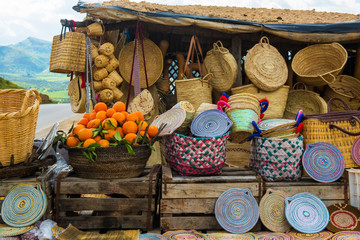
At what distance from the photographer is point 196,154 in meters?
2.40

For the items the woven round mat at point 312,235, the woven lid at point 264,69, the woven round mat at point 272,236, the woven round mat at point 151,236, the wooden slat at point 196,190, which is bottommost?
the woven round mat at point 151,236

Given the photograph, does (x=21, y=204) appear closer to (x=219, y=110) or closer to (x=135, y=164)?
(x=135, y=164)

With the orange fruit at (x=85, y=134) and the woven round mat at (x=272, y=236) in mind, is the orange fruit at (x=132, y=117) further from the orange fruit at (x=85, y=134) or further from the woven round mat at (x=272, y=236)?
the woven round mat at (x=272, y=236)

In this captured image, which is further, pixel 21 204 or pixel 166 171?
pixel 166 171

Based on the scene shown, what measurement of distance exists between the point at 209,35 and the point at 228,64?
0.62 meters

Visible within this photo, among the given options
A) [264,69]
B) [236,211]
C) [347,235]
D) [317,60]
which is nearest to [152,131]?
[236,211]

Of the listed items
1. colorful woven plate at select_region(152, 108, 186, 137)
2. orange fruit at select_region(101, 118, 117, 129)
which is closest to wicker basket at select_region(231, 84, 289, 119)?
colorful woven plate at select_region(152, 108, 186, 137)

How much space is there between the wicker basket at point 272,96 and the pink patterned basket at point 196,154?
5.18ft

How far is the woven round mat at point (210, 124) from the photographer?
8.13 ft

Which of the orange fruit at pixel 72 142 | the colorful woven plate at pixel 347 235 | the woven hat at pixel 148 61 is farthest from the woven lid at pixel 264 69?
the orange fruit at pixel 72 142

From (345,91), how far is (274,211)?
2.88m

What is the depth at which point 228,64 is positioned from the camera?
12.8 feet

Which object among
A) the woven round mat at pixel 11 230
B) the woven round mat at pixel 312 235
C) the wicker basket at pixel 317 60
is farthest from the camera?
the wicker basket at pixel 317 60

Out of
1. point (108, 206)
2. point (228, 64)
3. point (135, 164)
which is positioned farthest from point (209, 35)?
point (108, 206)
